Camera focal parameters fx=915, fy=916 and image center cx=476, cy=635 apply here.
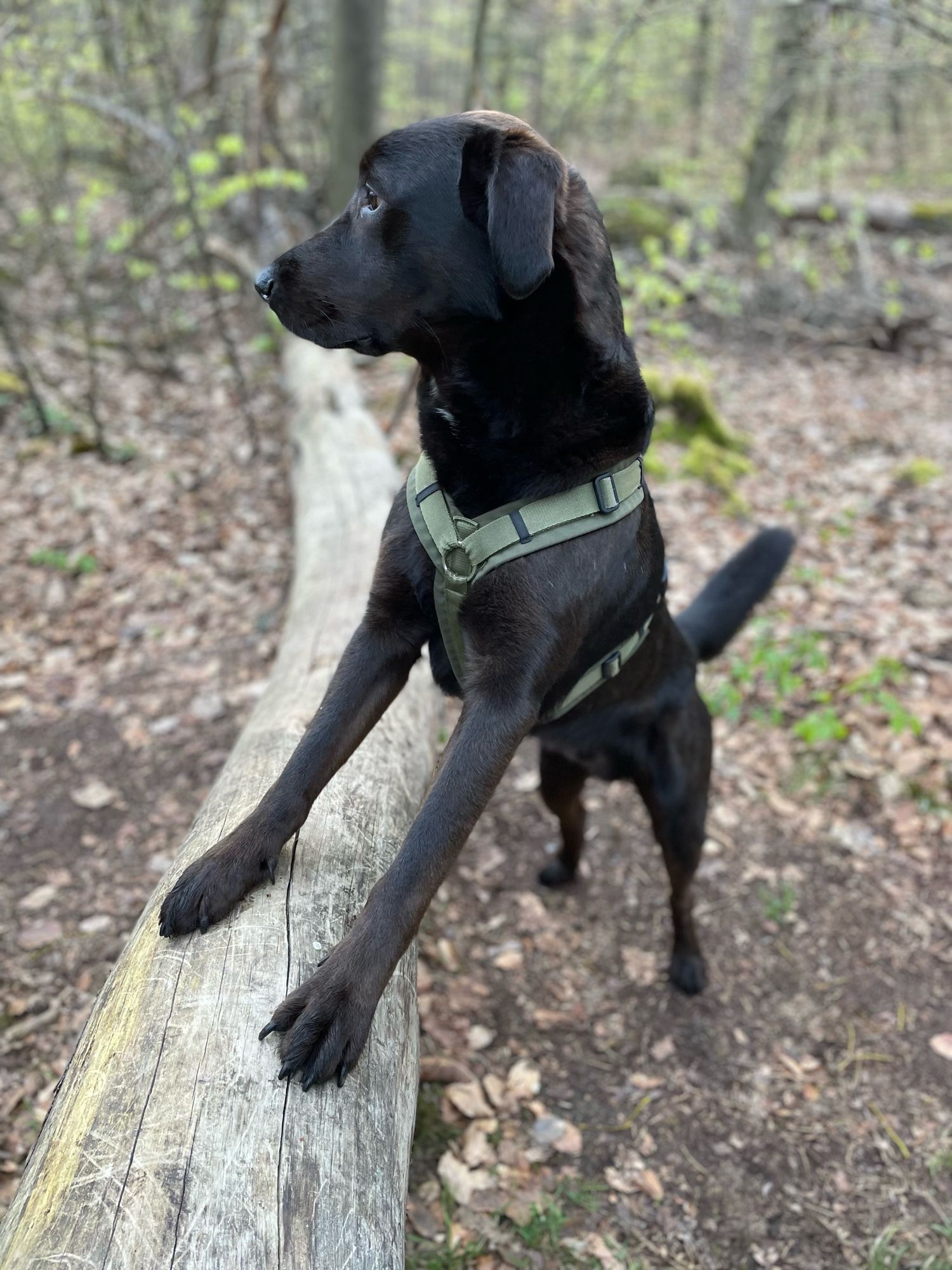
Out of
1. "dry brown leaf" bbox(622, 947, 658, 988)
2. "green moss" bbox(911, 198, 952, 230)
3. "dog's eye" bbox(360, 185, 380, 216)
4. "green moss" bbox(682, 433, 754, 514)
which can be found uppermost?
"dog's eye" bbox(360, 185, 380, 216)

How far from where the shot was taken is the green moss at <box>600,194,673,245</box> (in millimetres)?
11023

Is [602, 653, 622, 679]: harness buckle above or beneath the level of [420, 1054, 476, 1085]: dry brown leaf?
above

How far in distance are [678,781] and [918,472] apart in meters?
4.72

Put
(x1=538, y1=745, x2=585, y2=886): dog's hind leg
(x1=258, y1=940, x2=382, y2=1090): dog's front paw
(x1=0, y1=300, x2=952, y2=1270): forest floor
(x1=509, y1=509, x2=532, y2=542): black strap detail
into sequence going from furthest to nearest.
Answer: (x1=538, y1=745, x2=585, y2=886): dog's hind leg < (x1=0, y1=300, x2=952, y2=1270): forest floor < (x1=509, y1=509, x2=532, y2=542): black strap detail < (x1=258, y1=940, x2=382, y2=1090): dog's front paw

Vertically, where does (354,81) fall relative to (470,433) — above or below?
below

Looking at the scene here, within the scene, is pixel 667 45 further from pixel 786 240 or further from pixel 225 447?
pixel 225 447

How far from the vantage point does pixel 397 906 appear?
2.05 metres

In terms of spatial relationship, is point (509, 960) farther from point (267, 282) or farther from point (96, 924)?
point (267, 282)

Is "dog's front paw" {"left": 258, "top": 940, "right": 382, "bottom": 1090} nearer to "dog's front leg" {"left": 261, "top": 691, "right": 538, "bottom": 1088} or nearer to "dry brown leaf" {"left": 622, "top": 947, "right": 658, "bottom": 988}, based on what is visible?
"dog's front leg" {"left": 261, "top": 691, "right": 538, "bottom": 1088}

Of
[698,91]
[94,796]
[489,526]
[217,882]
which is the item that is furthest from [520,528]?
[698,91]

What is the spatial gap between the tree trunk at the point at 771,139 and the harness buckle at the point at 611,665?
897cm

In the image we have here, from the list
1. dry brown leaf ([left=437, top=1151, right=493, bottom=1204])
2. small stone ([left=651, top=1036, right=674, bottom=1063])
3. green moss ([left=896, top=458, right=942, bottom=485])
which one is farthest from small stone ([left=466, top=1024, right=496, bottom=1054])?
green moss ([left=896, top=458, right=942, bottom=485])

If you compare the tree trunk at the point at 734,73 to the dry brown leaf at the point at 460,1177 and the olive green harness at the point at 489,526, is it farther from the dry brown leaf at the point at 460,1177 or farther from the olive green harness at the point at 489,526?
the dry brown leaf at the point at 460,1177

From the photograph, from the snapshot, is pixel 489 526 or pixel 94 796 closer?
pixel 489 526
